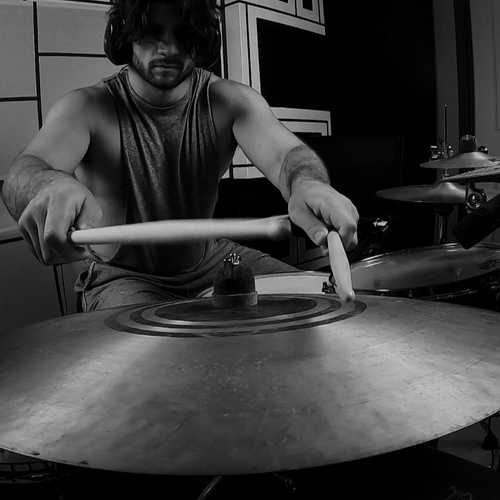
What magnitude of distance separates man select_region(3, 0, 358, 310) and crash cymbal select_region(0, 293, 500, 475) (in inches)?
25.2

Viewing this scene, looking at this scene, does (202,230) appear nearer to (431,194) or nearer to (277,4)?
(431,194)

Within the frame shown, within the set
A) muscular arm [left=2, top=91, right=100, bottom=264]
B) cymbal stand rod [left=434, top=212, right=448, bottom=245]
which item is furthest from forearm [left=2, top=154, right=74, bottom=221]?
cymbal stand rod [left=434, top=212, right=448, bottom=245]

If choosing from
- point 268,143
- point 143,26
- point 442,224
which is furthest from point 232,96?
point 442,224

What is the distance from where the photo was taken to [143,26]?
4.66ft

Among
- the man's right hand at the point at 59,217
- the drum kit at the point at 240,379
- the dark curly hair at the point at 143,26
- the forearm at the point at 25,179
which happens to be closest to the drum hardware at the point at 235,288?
the drum kit at the point at 240,379

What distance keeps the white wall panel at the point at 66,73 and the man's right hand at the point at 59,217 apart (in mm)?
981

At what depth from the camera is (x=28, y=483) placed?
691mm

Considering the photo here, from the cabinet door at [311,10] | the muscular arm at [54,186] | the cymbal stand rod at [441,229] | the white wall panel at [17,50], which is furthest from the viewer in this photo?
the cymbal stand rod at [441,229]

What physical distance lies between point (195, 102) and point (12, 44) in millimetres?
461

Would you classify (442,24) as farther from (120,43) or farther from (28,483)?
(28,483)

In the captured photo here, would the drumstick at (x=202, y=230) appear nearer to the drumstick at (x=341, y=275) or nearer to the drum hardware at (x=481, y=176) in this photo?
the drumstick at (x=341, y=275)

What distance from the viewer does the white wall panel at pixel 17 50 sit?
1431 millimetres

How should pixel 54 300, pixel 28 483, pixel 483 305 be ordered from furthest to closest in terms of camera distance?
1. pixel 54 300
2. pixel 483 305
3. pixel 28 483

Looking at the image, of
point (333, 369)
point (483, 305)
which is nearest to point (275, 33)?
point (483, 305)
